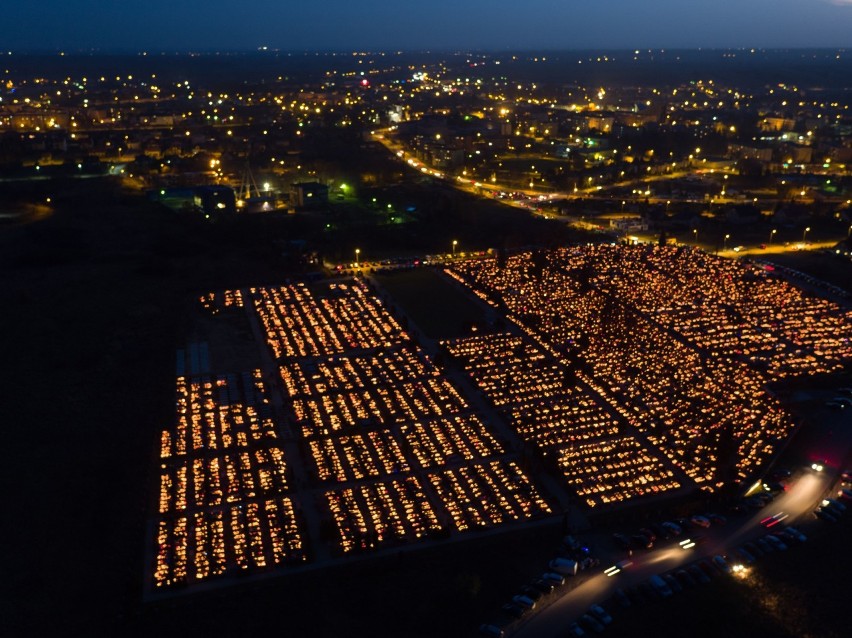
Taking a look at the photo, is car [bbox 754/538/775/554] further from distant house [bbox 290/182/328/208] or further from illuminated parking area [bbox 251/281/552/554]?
distant house [bbox 290/182/328/208]

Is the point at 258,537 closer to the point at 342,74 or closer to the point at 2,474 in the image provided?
the point at 2,474

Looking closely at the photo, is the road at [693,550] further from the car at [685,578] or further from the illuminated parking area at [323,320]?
the illuminated parking area at [323,320]

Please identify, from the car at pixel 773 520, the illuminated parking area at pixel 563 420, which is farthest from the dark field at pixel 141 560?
the illuminated parking area at pixel 563 420

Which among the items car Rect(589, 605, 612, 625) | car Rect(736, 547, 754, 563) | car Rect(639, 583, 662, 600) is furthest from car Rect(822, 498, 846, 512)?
car Rect(589, 605, 612, 625)

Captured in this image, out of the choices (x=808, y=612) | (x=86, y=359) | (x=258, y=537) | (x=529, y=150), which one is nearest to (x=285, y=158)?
(x=529, y=150)

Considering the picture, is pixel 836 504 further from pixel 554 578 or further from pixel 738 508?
pixel 554 578
